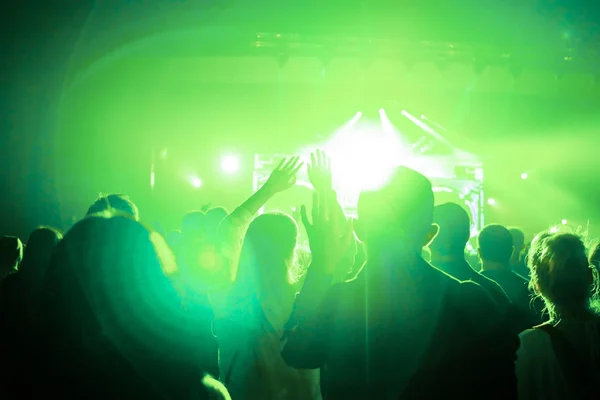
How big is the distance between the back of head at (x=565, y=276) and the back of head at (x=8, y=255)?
3.80m

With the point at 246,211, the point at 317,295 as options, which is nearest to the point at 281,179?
the point at 246,211

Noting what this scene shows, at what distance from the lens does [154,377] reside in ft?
3.61

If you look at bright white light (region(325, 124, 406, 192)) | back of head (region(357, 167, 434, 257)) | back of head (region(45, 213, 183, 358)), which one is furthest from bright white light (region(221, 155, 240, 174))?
back of head (region(45, 213, 183, 358))

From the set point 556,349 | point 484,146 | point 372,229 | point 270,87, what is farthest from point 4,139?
point 484,146

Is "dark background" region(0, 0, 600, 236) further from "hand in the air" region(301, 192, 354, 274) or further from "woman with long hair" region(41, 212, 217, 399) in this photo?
→ "woman with long hair" region(41, 212, 217, 399)

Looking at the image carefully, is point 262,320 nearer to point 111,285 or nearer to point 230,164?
point 111,285

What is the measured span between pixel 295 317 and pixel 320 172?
2.00ft

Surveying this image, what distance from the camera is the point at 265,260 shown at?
2465 mm

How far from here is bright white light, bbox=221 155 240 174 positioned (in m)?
12.2

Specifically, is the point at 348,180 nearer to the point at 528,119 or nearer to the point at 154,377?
the point at 528,119

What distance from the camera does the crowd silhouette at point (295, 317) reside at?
1107 mm

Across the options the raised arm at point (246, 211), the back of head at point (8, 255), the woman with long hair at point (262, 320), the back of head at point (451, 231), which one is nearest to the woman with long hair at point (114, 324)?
the woman with long hair at point (262, 320)

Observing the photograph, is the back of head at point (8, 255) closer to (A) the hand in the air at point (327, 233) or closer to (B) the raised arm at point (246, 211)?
(B) the raised arm at point (246, 211)

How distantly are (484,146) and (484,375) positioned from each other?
1156cm
